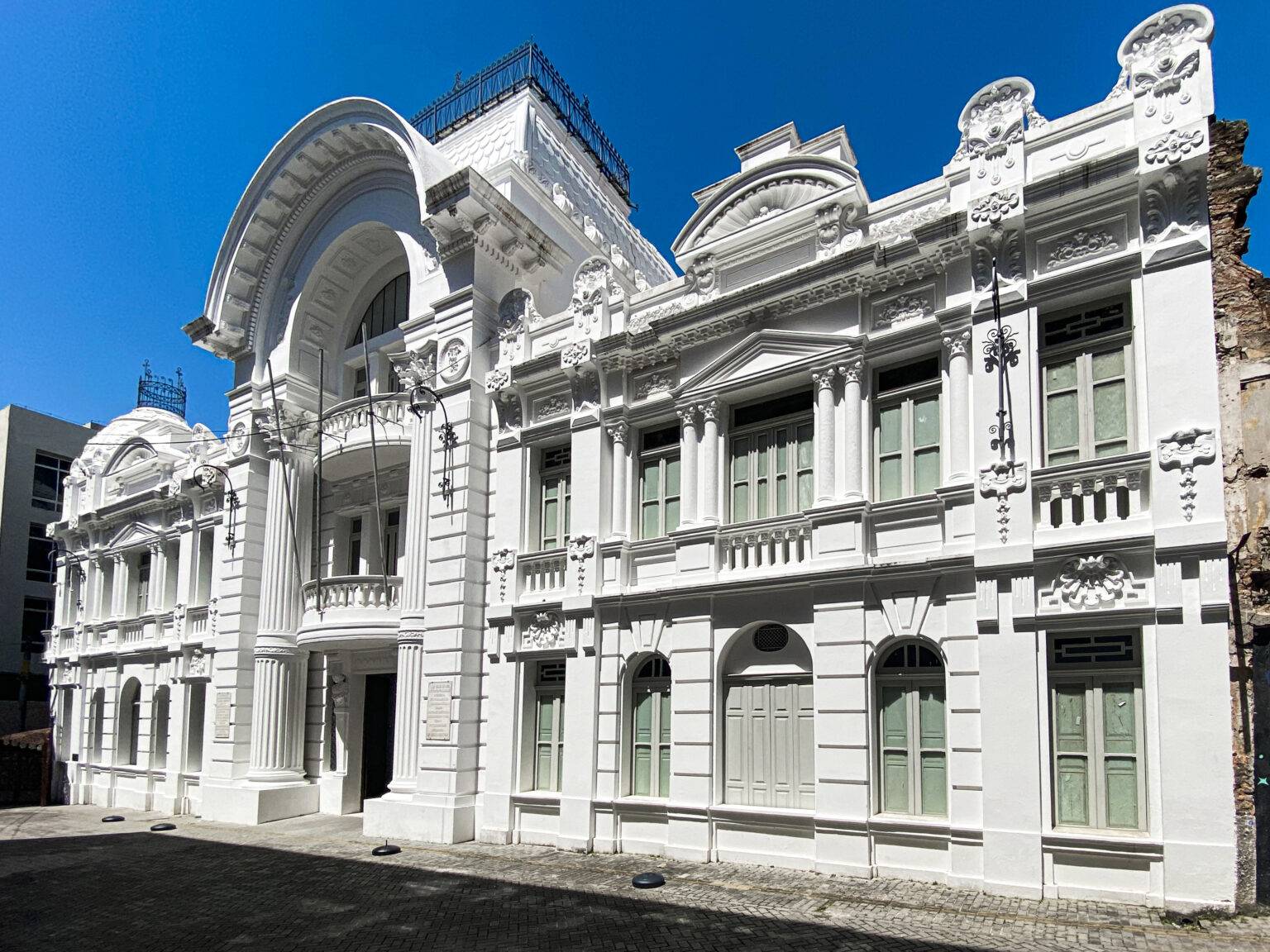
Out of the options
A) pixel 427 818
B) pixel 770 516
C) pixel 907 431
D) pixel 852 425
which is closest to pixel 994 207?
pixel 907 431

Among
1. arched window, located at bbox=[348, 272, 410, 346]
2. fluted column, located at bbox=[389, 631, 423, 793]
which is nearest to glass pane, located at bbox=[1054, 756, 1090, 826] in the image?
fluted column, located at bbox=[389, 631, 423, 793]

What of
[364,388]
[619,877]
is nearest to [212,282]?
[364,388]

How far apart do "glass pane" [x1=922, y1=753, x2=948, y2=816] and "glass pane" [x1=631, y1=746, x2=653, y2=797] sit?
174 inches

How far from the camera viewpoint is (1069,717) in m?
10.9

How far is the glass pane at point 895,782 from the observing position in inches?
478

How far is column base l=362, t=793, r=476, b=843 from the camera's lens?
16203mm

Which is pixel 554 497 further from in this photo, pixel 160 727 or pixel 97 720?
pixel 97 720

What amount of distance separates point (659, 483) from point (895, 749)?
5.73 metres

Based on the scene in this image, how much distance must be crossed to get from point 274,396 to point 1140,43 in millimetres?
17581

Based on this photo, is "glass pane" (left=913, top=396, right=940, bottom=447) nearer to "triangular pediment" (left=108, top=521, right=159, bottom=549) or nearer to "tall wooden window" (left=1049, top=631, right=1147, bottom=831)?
"tall wooden window" (left=1049, top=631, right=1147, bottom=831)

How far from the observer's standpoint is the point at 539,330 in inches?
700

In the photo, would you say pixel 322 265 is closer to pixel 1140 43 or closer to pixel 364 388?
pixel 364 388

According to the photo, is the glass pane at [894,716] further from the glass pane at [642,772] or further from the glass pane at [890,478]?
the glass pane at [642,772]

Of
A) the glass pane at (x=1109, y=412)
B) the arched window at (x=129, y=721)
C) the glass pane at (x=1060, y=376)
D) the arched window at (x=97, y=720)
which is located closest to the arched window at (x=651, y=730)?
the glass pane at (x=1060, y=376)
